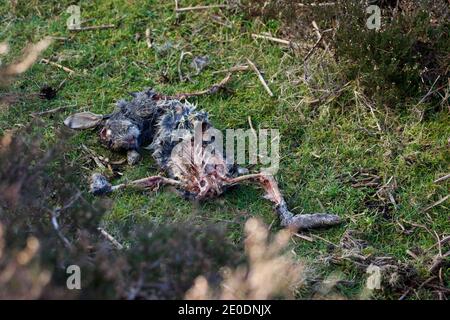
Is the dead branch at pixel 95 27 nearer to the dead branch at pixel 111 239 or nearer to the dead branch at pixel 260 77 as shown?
the dead branch at pixel 260 77

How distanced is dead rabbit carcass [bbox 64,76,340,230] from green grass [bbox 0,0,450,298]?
79 millimetres

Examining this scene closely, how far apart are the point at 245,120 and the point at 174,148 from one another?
70cm

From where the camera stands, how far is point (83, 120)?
5.06m

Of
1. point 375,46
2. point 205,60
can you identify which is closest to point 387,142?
point 375,46

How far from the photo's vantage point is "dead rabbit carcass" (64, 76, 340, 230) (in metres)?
4.48

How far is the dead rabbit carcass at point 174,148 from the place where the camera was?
14.7 ft

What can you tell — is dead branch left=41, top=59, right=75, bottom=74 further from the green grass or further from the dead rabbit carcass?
the dead rabbit carcass

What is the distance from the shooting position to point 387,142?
4.81 meters

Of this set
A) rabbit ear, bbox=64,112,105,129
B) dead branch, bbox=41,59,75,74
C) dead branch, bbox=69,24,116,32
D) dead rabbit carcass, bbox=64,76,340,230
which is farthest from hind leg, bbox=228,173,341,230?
dead branch, bbox=69,24,116,32

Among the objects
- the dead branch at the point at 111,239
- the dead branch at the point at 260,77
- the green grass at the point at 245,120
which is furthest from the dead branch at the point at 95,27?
the dead branch at the point at 111,239

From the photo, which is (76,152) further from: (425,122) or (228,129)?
(425,122)
